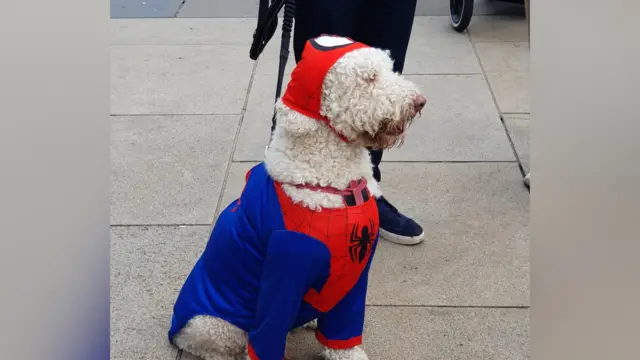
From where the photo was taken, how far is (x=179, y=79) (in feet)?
20.2

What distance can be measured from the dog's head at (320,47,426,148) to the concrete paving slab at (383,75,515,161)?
7.61 ft

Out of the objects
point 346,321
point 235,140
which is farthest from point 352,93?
point 235,140

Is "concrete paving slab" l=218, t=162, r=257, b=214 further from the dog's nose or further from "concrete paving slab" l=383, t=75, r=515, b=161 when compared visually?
the dog's nose

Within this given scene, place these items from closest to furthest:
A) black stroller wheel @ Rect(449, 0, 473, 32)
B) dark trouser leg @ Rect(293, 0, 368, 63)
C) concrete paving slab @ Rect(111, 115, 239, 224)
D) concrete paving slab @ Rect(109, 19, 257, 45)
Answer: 1. dark trouser leg @ Rect(293, 0, 368, 63)
2. concrete paving slab @ Rect(111, 115, 239, 224)
3. black stroller wheel @ Rect(449, 0, 473, 32)
4. concrete paving slab @ Rect(109, 19, 257, 45)

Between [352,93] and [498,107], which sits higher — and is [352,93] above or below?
above

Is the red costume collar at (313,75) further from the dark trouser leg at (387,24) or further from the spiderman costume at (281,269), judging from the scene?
the dark trouser leg at (387,24)

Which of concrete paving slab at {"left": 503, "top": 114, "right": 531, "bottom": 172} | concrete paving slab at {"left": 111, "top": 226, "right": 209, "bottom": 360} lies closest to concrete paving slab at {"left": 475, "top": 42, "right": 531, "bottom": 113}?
concrete paving slab at {"left": 503, "top": 114, "right": 531, "bottom": 172}

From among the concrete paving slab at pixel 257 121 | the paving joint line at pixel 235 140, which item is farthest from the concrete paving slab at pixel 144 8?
the concrete paving slab at pixel 257 121

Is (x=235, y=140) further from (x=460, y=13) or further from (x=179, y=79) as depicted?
(x=460, y=13)

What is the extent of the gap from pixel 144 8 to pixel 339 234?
5914 mm

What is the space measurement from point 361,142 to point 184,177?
85.6 inches

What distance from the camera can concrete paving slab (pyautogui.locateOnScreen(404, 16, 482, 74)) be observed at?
6.34 meters

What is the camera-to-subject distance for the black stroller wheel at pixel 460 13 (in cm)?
686
